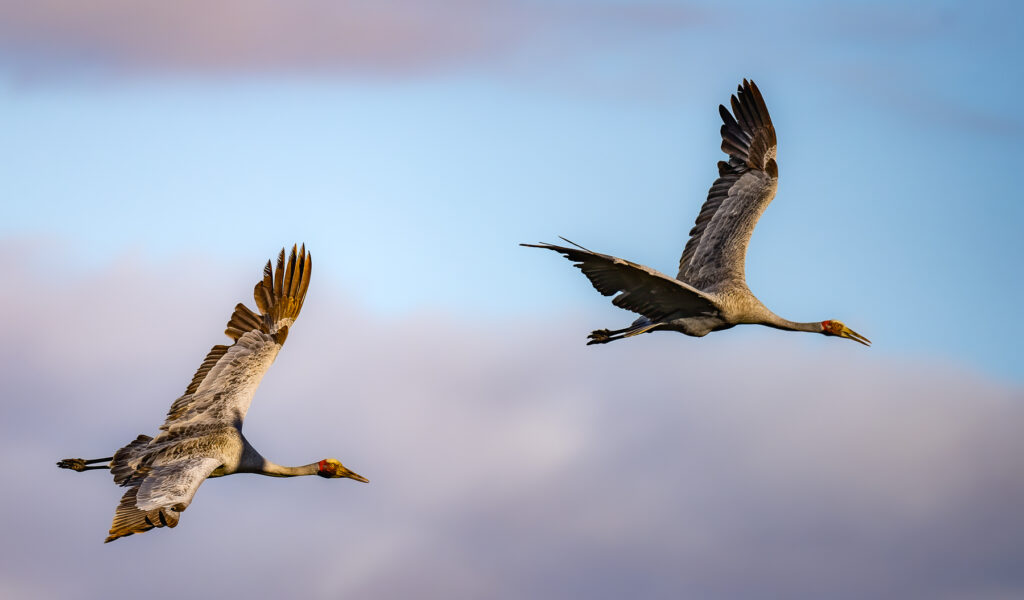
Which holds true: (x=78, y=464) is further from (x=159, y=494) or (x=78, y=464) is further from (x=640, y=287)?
(x=640, y=287)

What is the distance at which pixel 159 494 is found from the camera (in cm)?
1759

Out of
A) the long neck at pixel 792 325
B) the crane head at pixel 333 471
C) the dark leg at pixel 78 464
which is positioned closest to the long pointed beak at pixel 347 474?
the crane head at pixel 333 471

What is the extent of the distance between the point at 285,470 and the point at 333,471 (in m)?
0.74

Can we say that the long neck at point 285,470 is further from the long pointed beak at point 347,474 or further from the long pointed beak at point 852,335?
the long pointed beak at point 852,335

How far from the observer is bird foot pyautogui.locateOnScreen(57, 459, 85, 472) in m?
21.1

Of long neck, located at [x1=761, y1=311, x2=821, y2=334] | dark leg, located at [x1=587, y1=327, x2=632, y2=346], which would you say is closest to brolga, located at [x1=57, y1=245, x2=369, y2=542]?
dark leg, located at [x1=587, y1=327, x2=632, y2=346]

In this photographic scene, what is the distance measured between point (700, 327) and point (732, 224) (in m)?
2.64

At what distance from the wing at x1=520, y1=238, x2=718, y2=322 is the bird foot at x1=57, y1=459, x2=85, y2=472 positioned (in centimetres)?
863

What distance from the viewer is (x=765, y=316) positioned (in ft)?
68.3

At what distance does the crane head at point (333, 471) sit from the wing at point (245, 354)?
4.89ft

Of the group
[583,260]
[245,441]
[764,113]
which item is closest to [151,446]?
[245,441]

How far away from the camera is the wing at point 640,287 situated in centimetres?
1772

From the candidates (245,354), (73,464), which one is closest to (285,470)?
(245,354)

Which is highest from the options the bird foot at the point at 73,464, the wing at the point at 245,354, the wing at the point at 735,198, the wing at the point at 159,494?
the wing at the point at 735,198
